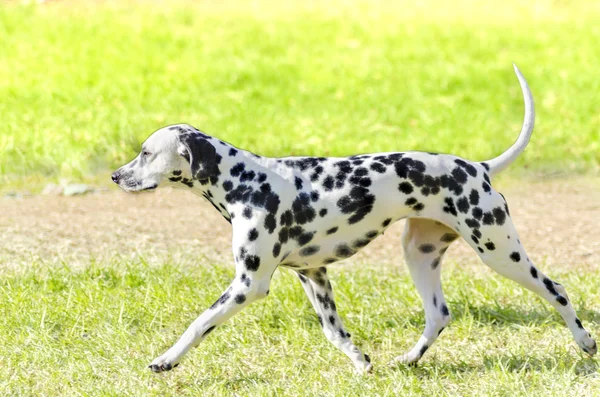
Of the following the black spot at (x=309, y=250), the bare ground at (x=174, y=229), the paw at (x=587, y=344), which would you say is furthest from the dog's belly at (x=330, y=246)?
the bare ground at (x=174, y=229)

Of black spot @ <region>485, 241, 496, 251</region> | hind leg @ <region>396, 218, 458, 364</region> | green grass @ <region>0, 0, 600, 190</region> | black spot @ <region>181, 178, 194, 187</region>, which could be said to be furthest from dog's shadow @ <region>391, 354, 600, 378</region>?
green grass @ <region>0, 0, 600, 190</region>

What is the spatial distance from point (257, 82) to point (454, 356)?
689cm

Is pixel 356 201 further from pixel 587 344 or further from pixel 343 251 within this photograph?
pixel 587 344

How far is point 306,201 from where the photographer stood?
459 cm

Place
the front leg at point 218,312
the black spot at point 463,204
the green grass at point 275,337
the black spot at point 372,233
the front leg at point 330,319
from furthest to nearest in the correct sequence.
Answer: the front leg at point 330,319, the green grass at point 275,337, the black spot at point 372,233, the black spot at point 463,204, the front leg at point 218,312

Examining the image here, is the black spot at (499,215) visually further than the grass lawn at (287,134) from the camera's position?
No

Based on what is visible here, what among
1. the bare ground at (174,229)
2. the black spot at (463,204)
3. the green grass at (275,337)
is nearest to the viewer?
the black spot at (463,204)

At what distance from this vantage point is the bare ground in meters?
7.15

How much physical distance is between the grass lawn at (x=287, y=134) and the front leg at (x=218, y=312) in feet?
1.12

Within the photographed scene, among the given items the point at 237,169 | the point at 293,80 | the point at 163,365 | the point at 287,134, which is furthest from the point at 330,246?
the point at 293,80

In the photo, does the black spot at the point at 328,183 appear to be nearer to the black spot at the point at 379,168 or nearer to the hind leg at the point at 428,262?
the black spot at the point at 379,168

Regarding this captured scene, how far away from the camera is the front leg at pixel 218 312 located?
14.7 ft

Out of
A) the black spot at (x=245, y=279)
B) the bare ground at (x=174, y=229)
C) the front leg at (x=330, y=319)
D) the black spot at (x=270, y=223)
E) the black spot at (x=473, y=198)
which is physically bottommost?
the bare ground at (x=174, y=229)

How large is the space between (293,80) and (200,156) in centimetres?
730
